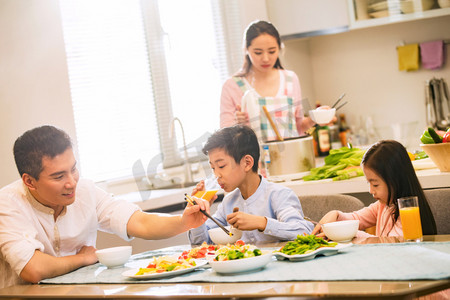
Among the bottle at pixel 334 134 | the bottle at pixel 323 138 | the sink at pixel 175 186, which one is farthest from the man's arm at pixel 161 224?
the bottle at pixel 334 134

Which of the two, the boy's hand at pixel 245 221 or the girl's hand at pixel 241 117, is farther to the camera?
the girl's hand at pixel 241 117

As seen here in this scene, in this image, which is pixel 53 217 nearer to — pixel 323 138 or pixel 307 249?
pixel 307 249

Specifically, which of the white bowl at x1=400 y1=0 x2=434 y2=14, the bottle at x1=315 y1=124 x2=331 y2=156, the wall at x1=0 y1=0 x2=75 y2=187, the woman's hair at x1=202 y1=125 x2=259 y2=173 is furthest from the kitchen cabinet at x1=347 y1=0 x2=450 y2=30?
the woman's hair at x1=202 y1=125 x2=259 y2=173

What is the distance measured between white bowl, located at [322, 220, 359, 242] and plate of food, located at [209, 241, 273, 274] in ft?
→ 1.01

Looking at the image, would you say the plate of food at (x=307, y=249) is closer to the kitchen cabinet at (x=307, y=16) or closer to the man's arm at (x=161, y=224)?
the man's arm at (x=161, y=224)

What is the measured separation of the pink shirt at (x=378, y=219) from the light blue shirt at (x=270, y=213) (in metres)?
0.19

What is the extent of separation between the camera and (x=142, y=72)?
4406 mm

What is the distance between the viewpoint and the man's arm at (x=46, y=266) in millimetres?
2025

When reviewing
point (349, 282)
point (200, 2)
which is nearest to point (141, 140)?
point (200, 2)

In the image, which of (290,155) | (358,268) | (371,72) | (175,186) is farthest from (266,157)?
(371,72)

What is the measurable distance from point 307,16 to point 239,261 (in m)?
3.64

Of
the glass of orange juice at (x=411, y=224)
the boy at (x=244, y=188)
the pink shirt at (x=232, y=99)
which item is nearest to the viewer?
the glass of orange juice at (x=411, y=224)

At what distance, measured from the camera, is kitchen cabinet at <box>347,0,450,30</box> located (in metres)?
4.73

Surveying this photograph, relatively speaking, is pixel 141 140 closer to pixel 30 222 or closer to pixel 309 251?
pixel 30 222
